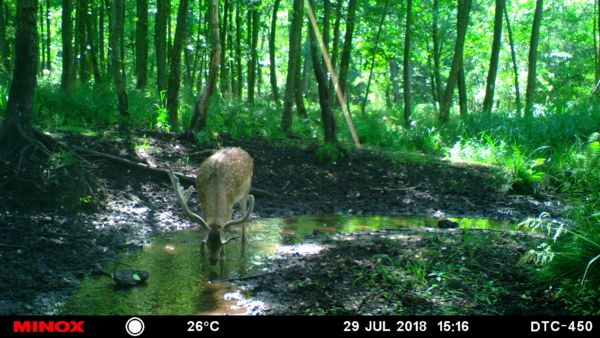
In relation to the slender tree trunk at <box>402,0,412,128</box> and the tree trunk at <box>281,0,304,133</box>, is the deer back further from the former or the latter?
the slender tree trunk at <box>402,0,412,128</box>

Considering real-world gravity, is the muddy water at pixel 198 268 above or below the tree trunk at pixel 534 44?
below

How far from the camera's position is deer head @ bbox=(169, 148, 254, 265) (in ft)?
25.5

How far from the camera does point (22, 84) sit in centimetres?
962

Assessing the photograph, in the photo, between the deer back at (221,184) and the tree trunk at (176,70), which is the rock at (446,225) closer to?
the deer back at (221,184)

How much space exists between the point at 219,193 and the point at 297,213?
117 inches

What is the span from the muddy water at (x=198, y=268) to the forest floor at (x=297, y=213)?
293 mm

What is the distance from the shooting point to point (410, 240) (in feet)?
26.9

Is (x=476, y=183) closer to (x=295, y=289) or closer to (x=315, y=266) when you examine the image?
(x=315, y=266)
